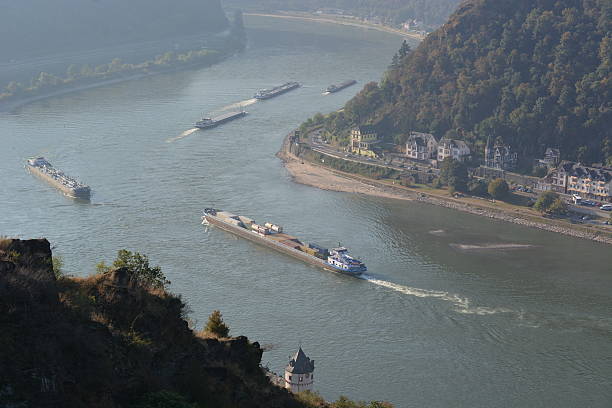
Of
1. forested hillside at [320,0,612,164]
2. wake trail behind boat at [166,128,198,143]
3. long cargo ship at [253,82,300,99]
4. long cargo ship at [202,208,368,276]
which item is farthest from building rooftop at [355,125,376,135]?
long cargo ship at [253,82,300,99]

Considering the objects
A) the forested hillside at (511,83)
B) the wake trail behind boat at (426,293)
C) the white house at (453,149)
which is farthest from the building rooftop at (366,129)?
the wake trail behind boat at (426,293)

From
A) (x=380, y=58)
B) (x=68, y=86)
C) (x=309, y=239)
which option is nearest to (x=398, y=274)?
(x=309, y=239)

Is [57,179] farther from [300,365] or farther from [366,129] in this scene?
[300,365]

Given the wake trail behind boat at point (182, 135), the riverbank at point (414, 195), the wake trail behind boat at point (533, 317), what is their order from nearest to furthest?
the wake trail behind boat at point (533, 317), the riverbank at point (414, 195), the wake trail behind boat at point (182, 135)

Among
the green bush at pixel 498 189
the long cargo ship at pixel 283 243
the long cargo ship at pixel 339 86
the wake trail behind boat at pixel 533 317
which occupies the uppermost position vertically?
the green bush at pixel 498 189

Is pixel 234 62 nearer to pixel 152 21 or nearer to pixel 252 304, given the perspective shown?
pixel 152 21

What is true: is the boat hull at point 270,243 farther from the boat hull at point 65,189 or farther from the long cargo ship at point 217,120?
the long cargo ship at point 217,120

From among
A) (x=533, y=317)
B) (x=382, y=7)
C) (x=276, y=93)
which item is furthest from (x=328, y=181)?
(x=382, y=7)
